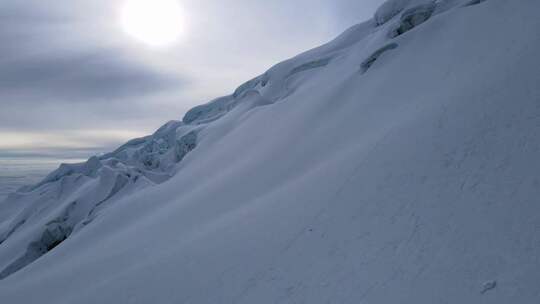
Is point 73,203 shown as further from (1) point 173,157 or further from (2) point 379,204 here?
(2) point 379,204

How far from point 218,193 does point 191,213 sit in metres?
1.38

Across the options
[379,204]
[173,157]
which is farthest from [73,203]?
[379,204]

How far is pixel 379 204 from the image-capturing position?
669cm

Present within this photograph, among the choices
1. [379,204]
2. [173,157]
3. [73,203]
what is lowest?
[379,204]

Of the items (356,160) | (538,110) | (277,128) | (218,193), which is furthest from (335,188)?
(277,128)

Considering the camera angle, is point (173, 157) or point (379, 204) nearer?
point (379, 204)

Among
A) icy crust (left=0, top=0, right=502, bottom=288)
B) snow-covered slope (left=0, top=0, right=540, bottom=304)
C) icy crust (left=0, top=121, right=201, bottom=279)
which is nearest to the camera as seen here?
snow-covered slope (left=0, top=0, right=540, bottom=304)

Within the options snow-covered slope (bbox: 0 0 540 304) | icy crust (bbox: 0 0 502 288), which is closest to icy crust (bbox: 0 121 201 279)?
icy crust (bbox: 0 0 502 288)

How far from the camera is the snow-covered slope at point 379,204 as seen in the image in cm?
493

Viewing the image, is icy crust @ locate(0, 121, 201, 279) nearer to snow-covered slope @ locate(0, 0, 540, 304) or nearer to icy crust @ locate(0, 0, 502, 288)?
icy crust @ locate(0, 0, 502, 288)

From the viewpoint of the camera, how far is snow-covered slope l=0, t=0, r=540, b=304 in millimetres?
4934

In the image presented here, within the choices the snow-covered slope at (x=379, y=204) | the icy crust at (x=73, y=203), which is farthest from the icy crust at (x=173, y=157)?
the snow-covered slope at (x=379, y=204)

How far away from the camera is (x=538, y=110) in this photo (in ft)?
21.4

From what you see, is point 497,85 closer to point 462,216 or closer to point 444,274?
point 462,216
